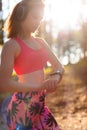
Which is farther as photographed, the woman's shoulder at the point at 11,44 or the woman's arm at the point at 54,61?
the woman's arm at the point at 54,61

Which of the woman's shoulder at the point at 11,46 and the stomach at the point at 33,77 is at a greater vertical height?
the woman's shoulder at the point at 11,46

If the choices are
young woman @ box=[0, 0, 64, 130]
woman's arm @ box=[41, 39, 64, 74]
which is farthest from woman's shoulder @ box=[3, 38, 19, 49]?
woman's arm @ box=[41, 39, 64, 74]

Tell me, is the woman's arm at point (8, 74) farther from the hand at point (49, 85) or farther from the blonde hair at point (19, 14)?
the blonde hair at point (19, 14)

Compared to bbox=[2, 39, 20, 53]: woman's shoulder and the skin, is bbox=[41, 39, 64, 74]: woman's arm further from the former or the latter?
bbox=[2, 39, 20, 53]: woman's shoulder

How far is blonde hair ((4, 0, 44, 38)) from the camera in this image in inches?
124

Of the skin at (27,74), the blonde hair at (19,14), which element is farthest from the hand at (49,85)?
the blonde hair at (19,14)

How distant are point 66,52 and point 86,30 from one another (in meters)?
16.0

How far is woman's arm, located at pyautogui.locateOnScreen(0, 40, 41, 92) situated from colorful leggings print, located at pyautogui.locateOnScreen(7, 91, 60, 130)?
198 millimetres

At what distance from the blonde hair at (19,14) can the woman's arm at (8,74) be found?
0.18 m

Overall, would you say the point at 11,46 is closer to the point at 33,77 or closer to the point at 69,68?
the point at 33,77

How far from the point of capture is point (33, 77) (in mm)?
3176

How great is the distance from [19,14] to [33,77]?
44 cm

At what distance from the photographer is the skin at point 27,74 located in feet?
9.67

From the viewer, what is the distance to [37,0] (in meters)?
3.18
